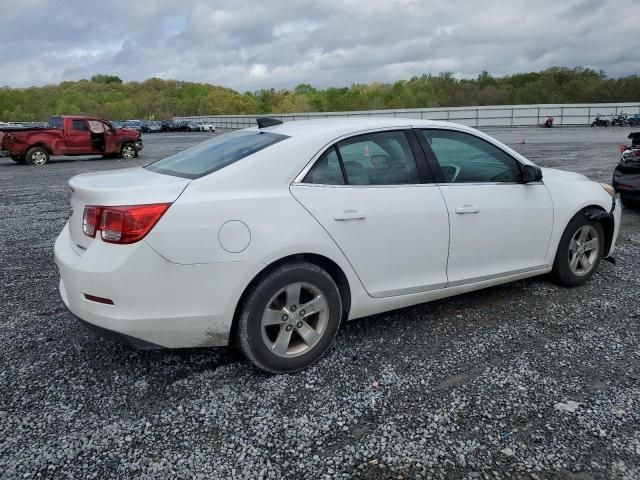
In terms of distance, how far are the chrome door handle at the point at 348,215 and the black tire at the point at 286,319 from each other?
1.09ft

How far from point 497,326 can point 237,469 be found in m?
2.33

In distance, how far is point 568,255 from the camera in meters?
4.60

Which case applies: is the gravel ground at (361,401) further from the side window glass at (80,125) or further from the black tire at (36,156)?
the side window glass at (80,125)

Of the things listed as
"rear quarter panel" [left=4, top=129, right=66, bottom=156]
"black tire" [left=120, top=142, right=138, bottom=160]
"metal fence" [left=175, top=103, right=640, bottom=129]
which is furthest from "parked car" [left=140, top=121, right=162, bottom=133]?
"rear quarter panel" [left=4, top=129, right=66, bottom=156]

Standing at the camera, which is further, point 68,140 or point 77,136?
point 77,136

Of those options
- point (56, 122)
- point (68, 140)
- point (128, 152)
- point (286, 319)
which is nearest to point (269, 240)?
point (286, 319)

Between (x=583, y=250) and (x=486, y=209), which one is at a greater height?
(x=486, y=209)

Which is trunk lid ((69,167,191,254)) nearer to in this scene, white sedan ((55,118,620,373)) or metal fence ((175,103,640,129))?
white sedan ((55,118,620,373))

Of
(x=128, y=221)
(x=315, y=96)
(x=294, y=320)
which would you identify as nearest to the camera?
(x=128, y=221)

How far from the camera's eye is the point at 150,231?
2.80m

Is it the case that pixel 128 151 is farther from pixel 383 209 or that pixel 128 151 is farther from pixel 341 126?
pixel 383 209

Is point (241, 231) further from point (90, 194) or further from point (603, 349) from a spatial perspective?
point (603, 349)

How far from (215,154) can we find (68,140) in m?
18.7

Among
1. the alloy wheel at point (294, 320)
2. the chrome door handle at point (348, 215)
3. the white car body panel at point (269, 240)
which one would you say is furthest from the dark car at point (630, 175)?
the alloy wheel at point (294, 320)
